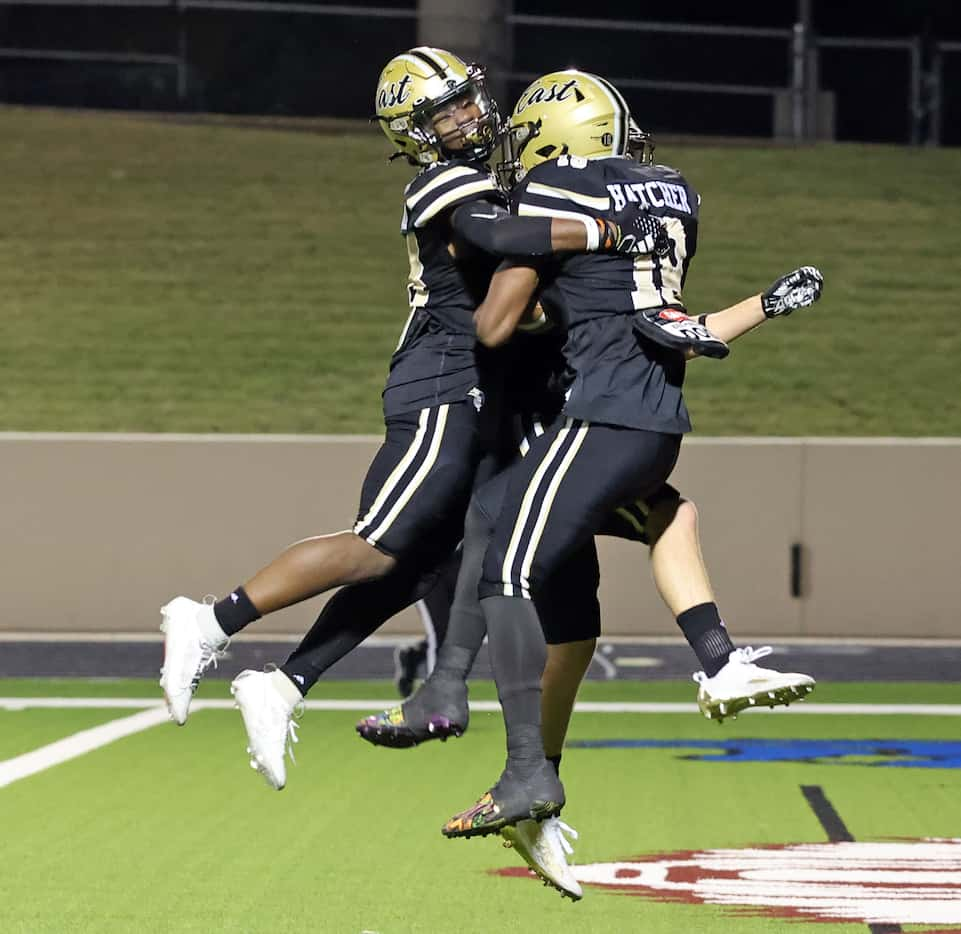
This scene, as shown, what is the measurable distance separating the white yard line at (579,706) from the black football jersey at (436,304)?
483cm

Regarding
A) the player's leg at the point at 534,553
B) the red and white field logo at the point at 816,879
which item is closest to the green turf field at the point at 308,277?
the red and white field logo at the point at 816,879

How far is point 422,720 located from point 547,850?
0.56 meters

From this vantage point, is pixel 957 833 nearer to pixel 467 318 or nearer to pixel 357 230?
pixel 467 318

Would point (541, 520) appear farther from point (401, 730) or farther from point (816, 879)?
point (816, 879)

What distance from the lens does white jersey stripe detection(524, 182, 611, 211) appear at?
17.1ft

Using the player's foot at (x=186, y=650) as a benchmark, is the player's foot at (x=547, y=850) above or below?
below

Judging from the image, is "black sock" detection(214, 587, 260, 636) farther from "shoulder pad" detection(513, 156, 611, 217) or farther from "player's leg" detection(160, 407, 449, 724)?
"shoulder pad" detection(513, 156, 611, 217)

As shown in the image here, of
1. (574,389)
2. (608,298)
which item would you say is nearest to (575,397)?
(574,389)

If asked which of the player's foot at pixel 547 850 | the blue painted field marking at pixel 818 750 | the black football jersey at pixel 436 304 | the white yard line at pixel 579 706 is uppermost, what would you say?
the black football jersey at pixel 436 304

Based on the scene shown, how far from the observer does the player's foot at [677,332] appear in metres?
5.16

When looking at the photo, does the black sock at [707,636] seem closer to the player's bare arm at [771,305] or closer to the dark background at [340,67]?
the player's bare arm at [771,305]

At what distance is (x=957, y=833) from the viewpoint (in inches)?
279

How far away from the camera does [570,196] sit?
5.21 m

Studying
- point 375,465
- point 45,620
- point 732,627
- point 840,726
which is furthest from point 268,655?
point 375,465
